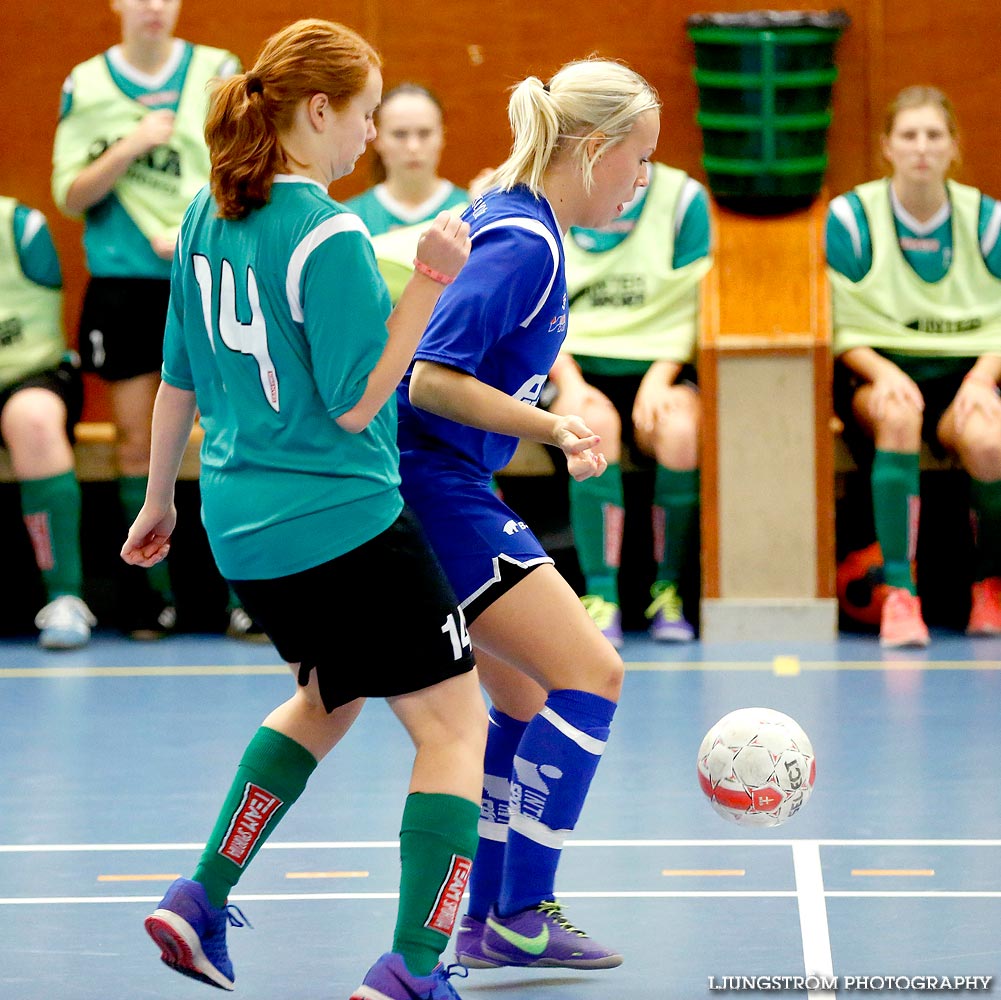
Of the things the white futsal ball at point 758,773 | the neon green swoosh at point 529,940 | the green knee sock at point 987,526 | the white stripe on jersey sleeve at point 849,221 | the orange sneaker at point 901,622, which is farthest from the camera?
the white stripe on jersey sleeve at point 849,221

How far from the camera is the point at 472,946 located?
3.14m

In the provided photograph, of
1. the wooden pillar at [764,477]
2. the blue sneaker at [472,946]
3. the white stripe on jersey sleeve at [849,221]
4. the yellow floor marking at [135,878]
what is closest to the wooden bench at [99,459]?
the wooden pillar at [764,477]

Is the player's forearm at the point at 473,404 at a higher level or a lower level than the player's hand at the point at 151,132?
lower

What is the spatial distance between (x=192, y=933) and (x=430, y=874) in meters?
0.40

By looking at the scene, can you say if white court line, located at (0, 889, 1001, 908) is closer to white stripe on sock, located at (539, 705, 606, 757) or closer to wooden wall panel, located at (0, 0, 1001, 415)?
white stripe on sock, located at (539, 705, 606, 757)

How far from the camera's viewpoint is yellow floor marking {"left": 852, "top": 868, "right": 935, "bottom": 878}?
3.59 meters

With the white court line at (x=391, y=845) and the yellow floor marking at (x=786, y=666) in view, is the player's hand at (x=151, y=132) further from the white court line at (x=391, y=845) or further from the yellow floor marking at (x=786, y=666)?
the white court line at (x=391, y=845)

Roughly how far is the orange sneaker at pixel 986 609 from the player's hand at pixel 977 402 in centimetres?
58

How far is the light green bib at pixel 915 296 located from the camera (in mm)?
6641

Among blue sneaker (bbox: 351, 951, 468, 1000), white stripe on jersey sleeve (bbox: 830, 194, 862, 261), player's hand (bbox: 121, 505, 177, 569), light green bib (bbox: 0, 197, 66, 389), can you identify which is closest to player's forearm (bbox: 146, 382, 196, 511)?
player's hand (bbox: 121, 505, 177, 569)

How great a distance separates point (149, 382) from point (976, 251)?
313 cm

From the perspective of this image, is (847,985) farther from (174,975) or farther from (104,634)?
(104,634)

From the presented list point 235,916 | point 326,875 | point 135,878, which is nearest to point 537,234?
point 235,916

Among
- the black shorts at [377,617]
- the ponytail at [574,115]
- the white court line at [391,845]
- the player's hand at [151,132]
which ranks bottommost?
the white court line at [391,845]
